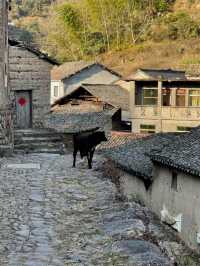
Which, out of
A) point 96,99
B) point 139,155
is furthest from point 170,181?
point 96,99

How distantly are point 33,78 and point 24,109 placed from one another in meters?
1.66

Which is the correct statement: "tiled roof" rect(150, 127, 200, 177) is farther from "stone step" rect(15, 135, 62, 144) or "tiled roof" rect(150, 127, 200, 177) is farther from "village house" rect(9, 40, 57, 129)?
"village house" rect(9, 40, 57, 129)

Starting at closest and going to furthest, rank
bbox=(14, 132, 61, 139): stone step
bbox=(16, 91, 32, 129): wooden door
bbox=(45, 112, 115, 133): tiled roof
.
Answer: bbox=(14, 132, 61, 139): stone step → bbox=(16, 91, 32, 129): wooden door → bbox=(45, 112, 115, 133): tiled roof

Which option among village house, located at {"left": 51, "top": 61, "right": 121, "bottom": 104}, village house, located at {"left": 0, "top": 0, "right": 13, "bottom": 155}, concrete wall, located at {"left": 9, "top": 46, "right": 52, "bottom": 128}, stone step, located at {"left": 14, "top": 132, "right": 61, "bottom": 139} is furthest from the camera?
village house, located at {"left": 51, "top": 61, "right": 121, "bottom": 104}

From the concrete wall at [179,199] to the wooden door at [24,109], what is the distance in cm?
1267

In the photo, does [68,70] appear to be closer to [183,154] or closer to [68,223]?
[68,223]

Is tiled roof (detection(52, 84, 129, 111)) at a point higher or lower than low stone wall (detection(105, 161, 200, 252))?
higher

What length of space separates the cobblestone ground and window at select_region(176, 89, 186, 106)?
22.7 meters

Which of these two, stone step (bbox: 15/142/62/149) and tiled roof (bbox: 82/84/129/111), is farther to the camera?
tiled roof (bbox: 82/84/129/111)

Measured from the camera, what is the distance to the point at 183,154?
1270 cm

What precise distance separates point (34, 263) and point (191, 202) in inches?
153

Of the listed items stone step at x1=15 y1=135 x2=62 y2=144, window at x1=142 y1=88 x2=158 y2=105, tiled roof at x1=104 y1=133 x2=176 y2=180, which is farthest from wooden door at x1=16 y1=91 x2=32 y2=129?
window at x1=142 y1=88 x2=158 y2=105

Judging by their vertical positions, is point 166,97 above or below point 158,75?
below

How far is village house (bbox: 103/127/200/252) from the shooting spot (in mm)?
11891
